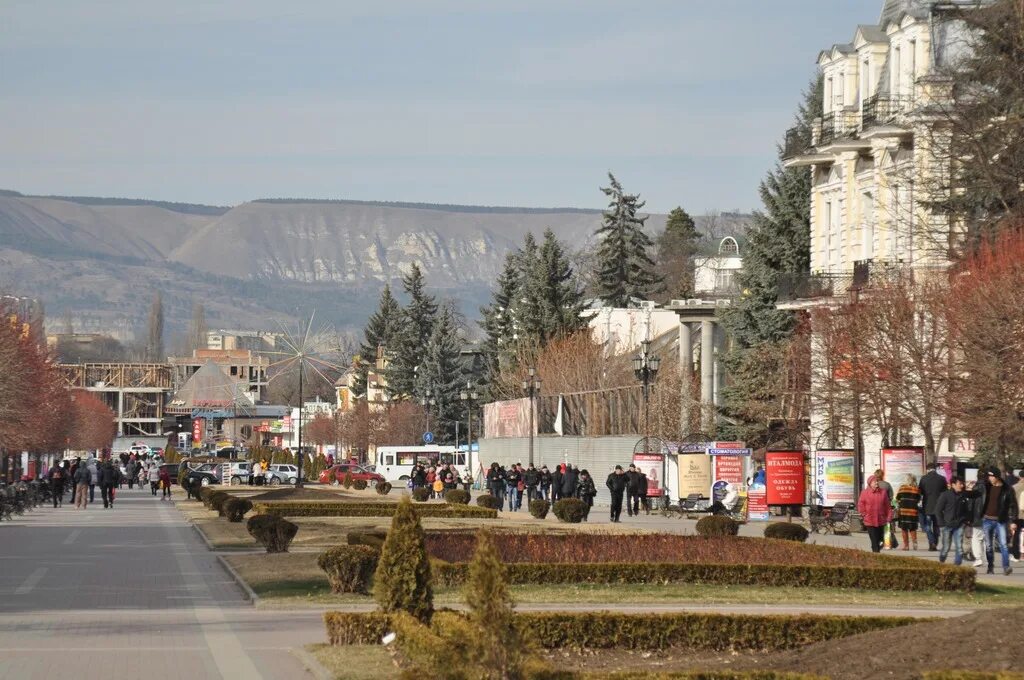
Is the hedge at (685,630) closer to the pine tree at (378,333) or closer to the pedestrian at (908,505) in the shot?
the pedestrian at (908,505)

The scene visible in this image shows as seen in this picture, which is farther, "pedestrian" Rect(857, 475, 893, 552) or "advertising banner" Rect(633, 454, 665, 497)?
"advertising banner" Rect(633, 454, 665, 497)

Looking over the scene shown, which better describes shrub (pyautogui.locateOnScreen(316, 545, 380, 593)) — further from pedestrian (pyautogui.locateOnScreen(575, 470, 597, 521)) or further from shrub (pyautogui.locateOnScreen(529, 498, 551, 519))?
pedestrian (pyautogui.locateOnScreen(575, 470, 597, 521))

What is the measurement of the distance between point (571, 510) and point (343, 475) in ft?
179

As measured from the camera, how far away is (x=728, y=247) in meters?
101

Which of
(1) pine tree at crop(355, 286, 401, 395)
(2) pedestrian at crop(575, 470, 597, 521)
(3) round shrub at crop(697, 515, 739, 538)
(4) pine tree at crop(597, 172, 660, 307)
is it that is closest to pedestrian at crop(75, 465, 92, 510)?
(2) pedestrian at crop(575, 470, 597, 521)

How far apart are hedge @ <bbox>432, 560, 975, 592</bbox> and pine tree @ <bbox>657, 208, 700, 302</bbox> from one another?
3868 inches

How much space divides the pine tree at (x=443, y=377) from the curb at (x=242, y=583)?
87737mm

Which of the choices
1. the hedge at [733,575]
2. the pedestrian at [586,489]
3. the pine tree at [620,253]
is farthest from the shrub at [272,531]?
the pine tree at [620,253]

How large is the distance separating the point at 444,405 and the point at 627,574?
94.1 m

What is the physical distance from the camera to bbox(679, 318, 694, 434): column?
74188mm

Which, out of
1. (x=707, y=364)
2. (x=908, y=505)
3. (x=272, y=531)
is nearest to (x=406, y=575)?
(x=272, y=531)

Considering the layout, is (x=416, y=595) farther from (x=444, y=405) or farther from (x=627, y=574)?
(x=444, y=405)

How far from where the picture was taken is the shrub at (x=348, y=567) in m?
23.3

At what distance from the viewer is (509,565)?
26.1 meters
